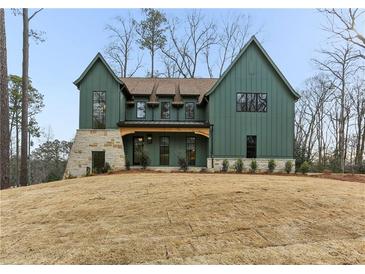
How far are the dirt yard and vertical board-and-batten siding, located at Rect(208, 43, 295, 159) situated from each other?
758cm

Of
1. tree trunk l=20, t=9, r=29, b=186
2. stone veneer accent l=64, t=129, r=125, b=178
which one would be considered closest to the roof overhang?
stone veneer accent l=64, t=129, r=125, b=178

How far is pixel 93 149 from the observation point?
16125 millimetres

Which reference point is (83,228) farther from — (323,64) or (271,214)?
(323,64)

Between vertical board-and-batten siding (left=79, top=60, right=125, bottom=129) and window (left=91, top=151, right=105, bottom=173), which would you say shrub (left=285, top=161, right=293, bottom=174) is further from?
window (left=91, top=151, right=105, bottom=173)

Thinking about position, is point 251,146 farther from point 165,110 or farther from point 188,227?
point 188,227

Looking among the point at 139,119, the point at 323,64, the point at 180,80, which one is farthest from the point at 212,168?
the point at 323,64

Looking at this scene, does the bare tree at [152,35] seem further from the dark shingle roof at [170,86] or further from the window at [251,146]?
the window at [251,146]

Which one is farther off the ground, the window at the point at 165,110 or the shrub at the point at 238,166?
the window at the point at 165,110

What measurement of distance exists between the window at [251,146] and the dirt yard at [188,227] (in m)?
7.53

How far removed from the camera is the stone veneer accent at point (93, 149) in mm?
16016

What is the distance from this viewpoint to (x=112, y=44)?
88.5 ft

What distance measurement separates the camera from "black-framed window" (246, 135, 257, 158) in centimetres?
1609

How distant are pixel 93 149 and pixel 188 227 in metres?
11.6

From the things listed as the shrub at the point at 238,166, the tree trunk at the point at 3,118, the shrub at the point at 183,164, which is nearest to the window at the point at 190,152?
the shrub at the point at 183,164
